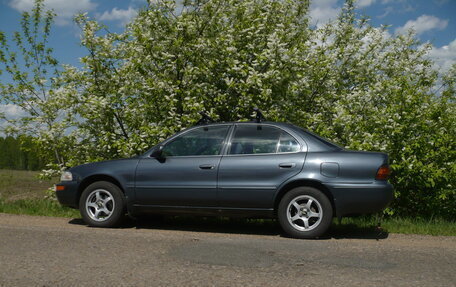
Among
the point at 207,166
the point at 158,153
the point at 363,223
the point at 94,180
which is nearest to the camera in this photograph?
the point at 207,166

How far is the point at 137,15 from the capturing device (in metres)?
11.6

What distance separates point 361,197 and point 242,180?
5.19ft

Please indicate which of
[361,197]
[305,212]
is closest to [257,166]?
[305,212]

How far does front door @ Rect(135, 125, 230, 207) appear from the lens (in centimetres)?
710

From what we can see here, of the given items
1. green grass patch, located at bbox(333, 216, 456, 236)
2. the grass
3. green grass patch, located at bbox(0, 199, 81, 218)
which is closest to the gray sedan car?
the grass

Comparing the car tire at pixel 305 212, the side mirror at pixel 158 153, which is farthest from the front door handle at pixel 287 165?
the side mirror at pixel 158 153

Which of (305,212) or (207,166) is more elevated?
(207,166)

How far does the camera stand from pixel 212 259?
513 centimetres

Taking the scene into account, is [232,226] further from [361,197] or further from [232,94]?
[232,94]

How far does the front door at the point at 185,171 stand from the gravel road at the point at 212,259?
1.61ft

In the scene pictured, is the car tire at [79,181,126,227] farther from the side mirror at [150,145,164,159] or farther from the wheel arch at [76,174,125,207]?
the side mirror at [150,145,164,159]

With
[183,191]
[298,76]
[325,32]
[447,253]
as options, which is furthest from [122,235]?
[325,32]

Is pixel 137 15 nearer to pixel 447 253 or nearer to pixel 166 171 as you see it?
pixel 166 171

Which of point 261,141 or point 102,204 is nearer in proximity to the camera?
point 261,141
